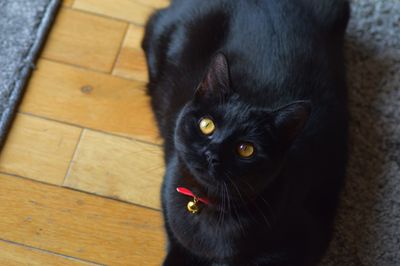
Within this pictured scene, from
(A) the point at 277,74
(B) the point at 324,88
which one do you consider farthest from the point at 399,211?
(A) the point at 277,74

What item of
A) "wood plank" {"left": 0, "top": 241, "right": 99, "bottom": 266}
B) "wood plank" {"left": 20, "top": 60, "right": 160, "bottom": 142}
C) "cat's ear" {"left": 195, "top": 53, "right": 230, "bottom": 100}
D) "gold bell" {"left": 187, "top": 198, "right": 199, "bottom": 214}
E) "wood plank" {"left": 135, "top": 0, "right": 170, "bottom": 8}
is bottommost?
"wood plank" {"left": 0, "top": 241, "right": 99, "bottom": 266}

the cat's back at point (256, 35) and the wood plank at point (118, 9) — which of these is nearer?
the cat's back at point (256, 35)

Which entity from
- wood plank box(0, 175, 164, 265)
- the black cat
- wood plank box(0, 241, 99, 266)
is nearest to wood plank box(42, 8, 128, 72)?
the black cat

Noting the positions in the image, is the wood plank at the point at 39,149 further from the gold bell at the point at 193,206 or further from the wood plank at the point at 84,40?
the gold bell at the point at 193,206

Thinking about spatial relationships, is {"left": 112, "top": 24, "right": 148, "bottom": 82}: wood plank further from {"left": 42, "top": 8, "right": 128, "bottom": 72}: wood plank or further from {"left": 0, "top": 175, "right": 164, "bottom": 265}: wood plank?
{"left": 0, "top": 175, "right": 164, "bottom": 265}: wood plank

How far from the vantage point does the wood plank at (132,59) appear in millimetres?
1479

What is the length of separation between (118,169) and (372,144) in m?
0.70

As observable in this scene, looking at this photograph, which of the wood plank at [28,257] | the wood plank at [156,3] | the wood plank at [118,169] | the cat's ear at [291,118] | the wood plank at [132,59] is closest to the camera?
the cat's ear at [291,118]

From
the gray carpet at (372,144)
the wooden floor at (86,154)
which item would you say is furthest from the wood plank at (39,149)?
the gray carpet at (372,144)

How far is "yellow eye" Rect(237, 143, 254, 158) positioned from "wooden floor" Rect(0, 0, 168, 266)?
48cm

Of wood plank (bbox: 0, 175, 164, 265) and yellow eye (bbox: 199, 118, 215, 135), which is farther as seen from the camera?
wood plank (bbox: 0, 175, 164, 265)

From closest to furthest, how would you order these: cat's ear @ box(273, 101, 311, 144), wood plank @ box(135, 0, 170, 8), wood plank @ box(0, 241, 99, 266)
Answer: cat's ear @ box(273, 101, 311, 144)
wood plank @ box(0, 241, 99, 266)
wood plank @ box(135, 0, 170, 8)

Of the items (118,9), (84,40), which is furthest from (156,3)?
(84,40)

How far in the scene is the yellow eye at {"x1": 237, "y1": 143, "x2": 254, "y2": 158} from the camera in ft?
2.92
